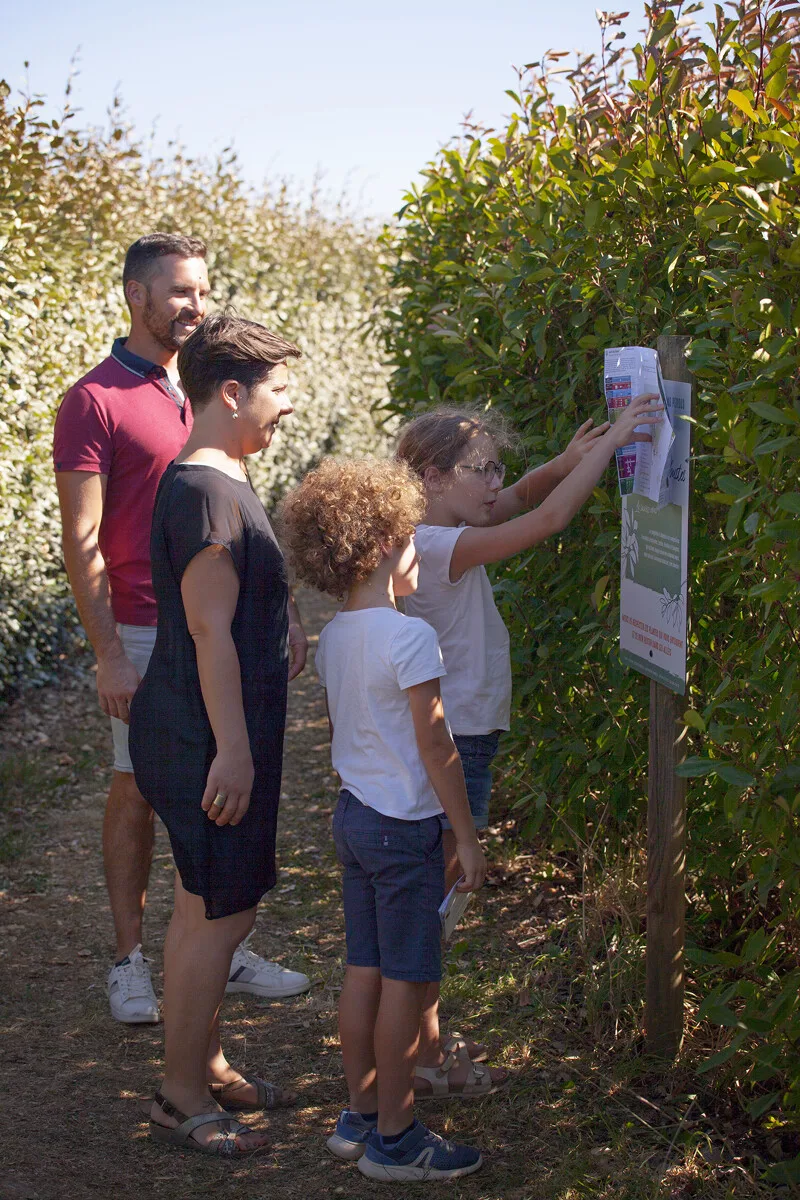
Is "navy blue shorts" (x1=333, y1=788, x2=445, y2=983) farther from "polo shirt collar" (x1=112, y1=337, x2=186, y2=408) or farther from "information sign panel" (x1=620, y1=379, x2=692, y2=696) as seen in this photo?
"polo shirt collar" (x1=112, y1=337, x2=186, y2=408)

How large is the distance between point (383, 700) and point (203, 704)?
401 millimetres

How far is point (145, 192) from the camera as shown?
829cm

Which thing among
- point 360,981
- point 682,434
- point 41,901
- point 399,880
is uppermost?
point 682,434

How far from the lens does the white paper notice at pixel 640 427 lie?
94.7 inches

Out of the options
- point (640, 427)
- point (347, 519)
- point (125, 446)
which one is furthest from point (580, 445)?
point (125, 446)

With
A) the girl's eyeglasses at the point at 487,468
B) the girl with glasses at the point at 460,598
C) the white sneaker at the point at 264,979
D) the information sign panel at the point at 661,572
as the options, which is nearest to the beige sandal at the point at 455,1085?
the girl with glasses at the point at 460,598

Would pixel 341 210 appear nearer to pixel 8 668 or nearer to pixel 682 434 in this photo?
pixel 8 668

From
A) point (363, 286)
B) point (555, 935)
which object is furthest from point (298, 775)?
point (363, 286)

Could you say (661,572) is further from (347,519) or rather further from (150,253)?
(150,253)

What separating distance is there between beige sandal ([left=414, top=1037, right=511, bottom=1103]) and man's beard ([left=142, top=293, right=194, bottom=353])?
214 centimetres

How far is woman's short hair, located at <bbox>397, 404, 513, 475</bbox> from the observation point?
2.79 metres

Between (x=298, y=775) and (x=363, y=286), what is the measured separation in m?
6.83

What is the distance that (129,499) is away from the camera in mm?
3279

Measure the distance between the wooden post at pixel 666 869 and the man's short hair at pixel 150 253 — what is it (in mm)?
1895
